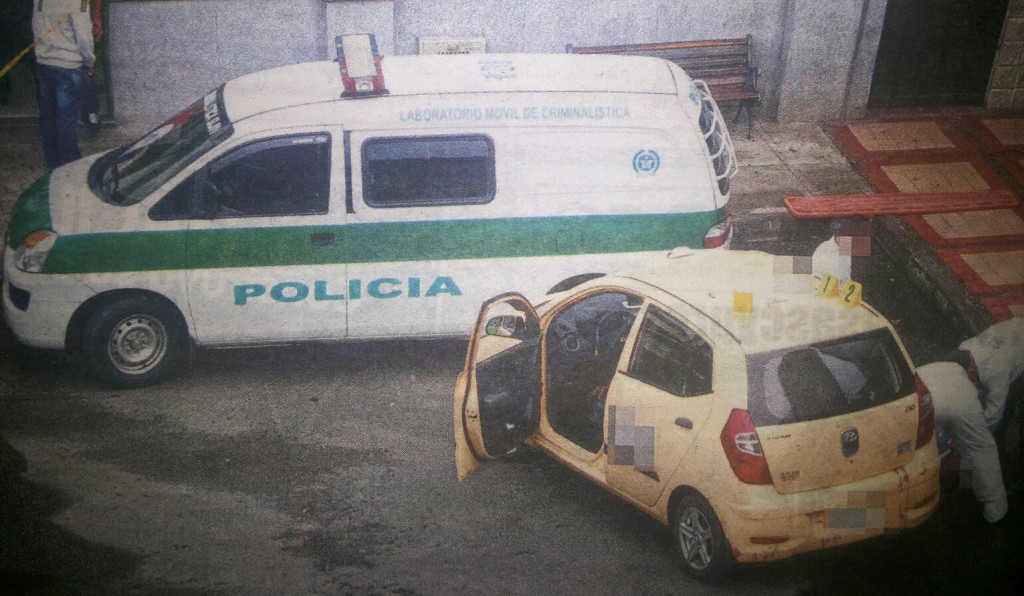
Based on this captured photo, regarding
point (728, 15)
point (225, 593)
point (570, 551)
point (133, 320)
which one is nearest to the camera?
point (225, 593)

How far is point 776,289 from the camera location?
187 inches

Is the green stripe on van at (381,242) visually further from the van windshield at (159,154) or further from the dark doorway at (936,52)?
the dark doorway at (936,52)

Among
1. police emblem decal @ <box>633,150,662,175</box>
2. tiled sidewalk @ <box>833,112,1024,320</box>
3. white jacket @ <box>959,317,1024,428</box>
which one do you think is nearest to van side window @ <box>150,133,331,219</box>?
police emblem decal @ <box>633,150,662,175</box>

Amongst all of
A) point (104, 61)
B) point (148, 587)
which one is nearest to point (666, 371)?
point (148, 587)

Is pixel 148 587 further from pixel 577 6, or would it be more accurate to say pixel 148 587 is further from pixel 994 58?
pixel 994 58

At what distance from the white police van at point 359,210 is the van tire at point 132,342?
0.01m

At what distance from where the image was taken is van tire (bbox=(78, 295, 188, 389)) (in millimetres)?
5996

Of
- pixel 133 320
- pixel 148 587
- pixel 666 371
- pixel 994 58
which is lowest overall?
pixel 148 587

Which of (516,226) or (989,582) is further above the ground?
(516,226)

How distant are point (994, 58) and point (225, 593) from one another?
938 cm

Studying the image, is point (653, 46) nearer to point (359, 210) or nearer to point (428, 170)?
point (428, 170)

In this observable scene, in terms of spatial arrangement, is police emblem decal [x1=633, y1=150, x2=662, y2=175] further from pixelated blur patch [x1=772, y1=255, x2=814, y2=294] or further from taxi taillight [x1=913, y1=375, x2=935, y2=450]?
taxi taillight [x1=913, y1=375, x2=935, y2=450]

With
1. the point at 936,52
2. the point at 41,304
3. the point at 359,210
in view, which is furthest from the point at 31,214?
the point at 936,52

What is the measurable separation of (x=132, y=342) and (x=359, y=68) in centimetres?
233
